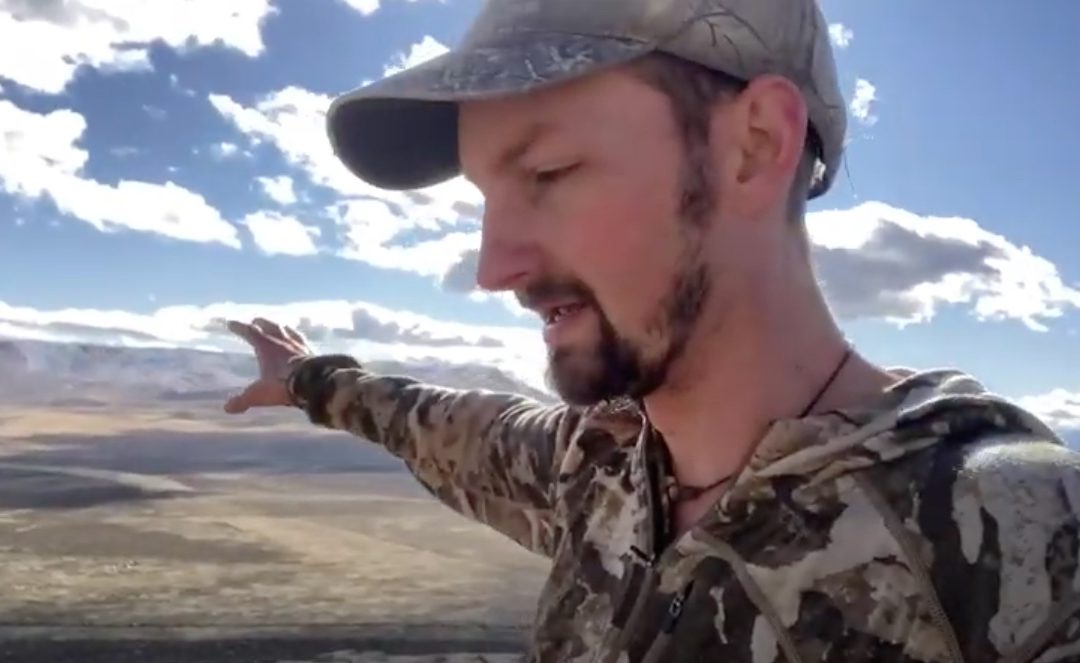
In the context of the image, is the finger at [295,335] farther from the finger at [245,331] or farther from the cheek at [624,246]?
the cheek at [624,246]

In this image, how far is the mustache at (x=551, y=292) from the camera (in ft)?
4.97

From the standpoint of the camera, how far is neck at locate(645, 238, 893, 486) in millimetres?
1548

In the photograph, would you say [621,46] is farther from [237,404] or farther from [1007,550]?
[237,404]

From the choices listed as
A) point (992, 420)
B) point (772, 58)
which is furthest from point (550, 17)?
point (992, 420)

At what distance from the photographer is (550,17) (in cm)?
151

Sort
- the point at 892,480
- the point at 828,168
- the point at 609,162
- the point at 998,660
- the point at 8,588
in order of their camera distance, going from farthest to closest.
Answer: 1. the point at 8,588
2. the point at 828,168
3. the point at 609,162
4. the point at 892,480
5. the point at 998,660

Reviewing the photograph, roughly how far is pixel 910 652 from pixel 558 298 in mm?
594

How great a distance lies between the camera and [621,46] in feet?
4.82

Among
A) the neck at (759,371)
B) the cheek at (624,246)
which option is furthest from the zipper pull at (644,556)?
the cheek at (624,246)

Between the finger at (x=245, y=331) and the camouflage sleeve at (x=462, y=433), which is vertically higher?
the finger at (x=245, y=331)

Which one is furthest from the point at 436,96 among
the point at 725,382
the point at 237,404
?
the point at 237,404

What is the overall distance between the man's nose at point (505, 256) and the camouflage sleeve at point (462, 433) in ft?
1.90

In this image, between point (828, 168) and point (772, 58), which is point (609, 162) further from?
point (828, 168)

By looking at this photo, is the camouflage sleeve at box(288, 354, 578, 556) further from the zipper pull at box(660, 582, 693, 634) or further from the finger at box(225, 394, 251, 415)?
the zipper pull at box(660, 582, 693, 634)
